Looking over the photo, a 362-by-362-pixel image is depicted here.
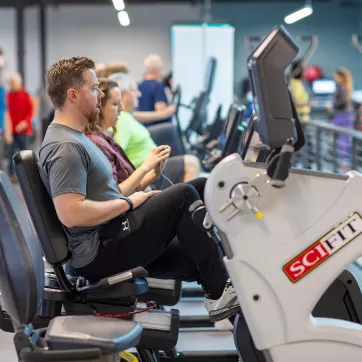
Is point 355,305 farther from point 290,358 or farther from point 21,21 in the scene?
point 21,21

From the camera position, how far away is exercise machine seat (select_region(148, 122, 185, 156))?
583 cm

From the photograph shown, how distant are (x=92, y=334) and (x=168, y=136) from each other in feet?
11.8

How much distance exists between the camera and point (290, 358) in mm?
2457

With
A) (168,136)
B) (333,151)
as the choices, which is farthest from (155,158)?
(333,151)

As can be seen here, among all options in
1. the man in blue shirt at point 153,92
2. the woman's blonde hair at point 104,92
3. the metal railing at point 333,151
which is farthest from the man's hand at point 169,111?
the woman's blonde hair at point 104,92

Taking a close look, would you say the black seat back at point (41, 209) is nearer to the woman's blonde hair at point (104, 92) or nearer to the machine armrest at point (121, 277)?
the machine armrest at point (121, 277)

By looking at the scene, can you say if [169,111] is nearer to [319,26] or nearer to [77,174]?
[77,174]

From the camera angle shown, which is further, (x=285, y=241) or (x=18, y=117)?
(x=18, y=117)

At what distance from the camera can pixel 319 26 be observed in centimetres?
1844

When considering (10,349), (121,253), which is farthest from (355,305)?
(10,349)

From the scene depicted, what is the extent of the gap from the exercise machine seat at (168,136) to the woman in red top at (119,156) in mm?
2029

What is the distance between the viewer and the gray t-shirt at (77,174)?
272 centimetres

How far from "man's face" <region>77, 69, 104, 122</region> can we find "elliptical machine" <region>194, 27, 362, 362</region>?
2.43 ft

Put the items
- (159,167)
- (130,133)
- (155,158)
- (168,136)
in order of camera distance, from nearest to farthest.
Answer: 1. (155,158)
2. (159,167)
3. (130,133)
4. (168,136)
